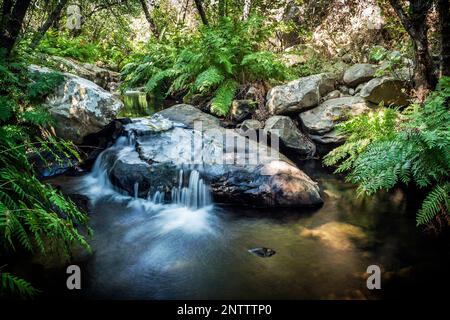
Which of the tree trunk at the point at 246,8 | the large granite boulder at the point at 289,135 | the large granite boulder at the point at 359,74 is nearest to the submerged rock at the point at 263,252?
the large granite boulder at the point at 289,135

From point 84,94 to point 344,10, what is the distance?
298 inches

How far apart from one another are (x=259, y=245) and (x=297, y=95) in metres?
4.17

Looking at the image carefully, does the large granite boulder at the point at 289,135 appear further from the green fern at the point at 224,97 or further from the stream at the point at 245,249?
the stream at the point at 245,249

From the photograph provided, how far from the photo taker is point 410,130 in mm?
3502

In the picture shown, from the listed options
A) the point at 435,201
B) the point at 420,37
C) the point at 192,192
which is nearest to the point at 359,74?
the point at 420,37

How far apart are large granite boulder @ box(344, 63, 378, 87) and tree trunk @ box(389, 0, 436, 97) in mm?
2113

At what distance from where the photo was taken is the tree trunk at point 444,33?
4160mm

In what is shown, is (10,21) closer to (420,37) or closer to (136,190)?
(136,190)

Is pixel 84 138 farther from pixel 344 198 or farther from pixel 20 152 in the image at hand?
pixel 344 198

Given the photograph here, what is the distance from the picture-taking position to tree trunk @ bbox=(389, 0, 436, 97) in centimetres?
454

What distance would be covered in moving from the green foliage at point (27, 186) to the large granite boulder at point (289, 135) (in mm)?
3967

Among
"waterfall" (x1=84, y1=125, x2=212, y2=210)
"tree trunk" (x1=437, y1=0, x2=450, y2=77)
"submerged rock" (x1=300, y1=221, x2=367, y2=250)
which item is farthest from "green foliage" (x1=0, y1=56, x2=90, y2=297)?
"tree trunk" (x1=437, y1=0, x2=450, y2=77)

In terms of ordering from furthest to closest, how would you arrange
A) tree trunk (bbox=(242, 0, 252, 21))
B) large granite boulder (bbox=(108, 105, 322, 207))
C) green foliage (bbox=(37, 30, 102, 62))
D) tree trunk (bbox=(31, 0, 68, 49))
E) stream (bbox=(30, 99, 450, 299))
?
1. green foliage (bbox=(37, 30, 102, 62))
2. tree trunk (bbox=(242, 0, 252, 21))
3. tree trunk (bbox=(31, 0, 68, 49))
4. large granite boulder (bbox=(108, 105, 322, 207))
5. stream (bbox=(30, 99, 450, 299))

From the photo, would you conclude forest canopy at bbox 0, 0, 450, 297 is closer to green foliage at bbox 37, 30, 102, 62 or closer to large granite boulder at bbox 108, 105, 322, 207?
green foliage at bbox 37, 30, 102, 62
